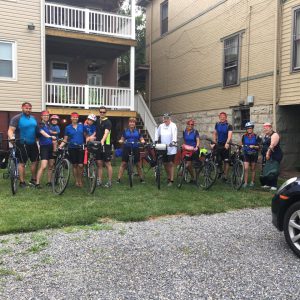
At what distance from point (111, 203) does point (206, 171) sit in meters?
2.68

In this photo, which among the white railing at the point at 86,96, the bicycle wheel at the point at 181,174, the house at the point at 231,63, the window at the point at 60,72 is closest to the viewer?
the bicycle wheel at the point at 181,174

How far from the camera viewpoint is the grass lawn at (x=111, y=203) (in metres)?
5.52

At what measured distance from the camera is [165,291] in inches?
130

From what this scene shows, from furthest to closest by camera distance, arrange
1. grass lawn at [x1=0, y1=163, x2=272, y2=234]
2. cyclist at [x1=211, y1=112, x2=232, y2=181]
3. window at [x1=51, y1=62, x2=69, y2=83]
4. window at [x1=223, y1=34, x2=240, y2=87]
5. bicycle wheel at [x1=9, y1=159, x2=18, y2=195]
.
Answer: window at [x1=51, y1=62, x2=69, y2=83], window at [x1=223, y1=34, x2=240, y2=87], cyclist at [x1=211, y1=112, x2=232, y2=181], bicycle wheel at [x1=9, y1=159, x2=18, y2=195], grass lawn at [x1=0, y1=163, x2=272, y2=234]

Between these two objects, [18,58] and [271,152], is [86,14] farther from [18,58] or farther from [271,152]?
[271,152]

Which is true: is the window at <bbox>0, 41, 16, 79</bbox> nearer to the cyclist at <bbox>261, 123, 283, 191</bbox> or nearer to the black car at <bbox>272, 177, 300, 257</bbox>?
the cyclist at <bbox>261, 123, 283, 191</bbox>

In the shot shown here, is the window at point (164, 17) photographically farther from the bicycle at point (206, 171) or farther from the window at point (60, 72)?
the bicycle at point (206, 171)

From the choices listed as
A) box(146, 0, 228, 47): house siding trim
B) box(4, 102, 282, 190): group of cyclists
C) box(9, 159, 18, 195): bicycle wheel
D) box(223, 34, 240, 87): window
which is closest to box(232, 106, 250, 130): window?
box(223, 34, 240, 87): window

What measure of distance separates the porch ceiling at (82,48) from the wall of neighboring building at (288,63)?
6.92 meters

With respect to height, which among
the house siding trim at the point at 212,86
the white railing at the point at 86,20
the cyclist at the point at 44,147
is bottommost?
the cyclist at the point at 44,147

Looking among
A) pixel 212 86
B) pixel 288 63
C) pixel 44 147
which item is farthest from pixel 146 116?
pixel 44 147

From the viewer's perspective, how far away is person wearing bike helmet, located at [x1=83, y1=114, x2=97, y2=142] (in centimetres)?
812

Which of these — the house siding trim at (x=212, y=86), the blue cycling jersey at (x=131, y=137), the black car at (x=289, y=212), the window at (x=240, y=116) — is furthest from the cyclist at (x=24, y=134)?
the window at (x=240, y=116)

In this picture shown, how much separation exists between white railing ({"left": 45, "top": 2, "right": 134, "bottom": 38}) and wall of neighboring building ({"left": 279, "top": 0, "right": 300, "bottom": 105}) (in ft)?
21.2
